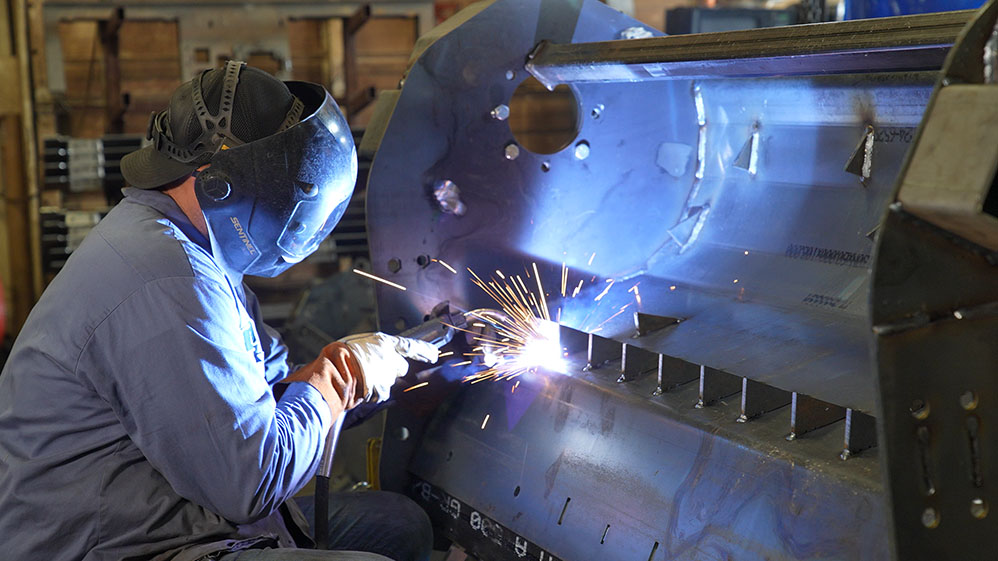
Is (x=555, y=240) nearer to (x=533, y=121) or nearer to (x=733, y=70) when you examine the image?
(x=733, y=70)

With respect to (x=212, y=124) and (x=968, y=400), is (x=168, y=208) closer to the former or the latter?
(x=212, y=124)

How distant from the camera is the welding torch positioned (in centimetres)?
221

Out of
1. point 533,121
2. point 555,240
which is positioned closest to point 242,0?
point 533,121

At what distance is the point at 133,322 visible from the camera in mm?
1757

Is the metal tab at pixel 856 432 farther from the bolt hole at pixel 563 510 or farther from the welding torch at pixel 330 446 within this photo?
the welding torch at pixel 330 446

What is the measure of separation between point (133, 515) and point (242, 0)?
16.5 ft

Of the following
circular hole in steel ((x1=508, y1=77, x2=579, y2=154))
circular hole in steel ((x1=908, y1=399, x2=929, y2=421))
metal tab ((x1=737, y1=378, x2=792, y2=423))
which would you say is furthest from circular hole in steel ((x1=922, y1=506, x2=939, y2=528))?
circular hole in steel ((x1=508, y1=77, x2=579, y2=154))

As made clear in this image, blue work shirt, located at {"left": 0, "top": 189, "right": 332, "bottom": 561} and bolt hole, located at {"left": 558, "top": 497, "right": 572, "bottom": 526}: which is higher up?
blue work shirt, located at {"left": 0, "top": 189, "right": 332, "bottom": 561}

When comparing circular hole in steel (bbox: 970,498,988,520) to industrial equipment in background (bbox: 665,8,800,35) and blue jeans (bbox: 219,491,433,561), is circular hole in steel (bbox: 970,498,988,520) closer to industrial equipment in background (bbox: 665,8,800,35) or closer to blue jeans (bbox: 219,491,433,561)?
blue jeans (bbox: 219,491,433,561)

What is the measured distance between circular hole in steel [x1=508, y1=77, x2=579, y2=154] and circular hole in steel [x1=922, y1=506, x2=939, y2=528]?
5647mm

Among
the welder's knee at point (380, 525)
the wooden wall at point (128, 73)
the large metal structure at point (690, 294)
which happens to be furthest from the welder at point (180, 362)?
the wooden wall at point (128, 73)

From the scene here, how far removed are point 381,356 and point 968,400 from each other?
1.38 m

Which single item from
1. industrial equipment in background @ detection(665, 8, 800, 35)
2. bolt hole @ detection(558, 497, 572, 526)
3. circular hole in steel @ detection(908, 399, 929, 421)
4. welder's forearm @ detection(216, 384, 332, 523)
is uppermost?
industrial equipment in background @ detection(665, 8, 800, 35)

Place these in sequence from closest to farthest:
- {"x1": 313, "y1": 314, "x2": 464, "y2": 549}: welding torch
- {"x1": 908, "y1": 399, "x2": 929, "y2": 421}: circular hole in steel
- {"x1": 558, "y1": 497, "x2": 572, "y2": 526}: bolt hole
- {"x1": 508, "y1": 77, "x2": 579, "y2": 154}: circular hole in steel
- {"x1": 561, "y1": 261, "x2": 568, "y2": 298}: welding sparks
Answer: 1. {"x1": 908, "y1": 399, "x2": 929, "y2": 421}: circular hole in steel
2. {"x1": 313, "y1": 314, "x2": 464, "y2": 549}: welding torch
3. {"x1": 558, "y1": 497, "x2": 572, "y2": 526}: bolt hole
4. {"x1": 561, "y1": 261, "x2": 568, "y2": 298}: welding sparks
5. {"x1": 508, "y1": 77, "x2": 579, "y2": 154}: circular hole in steel
